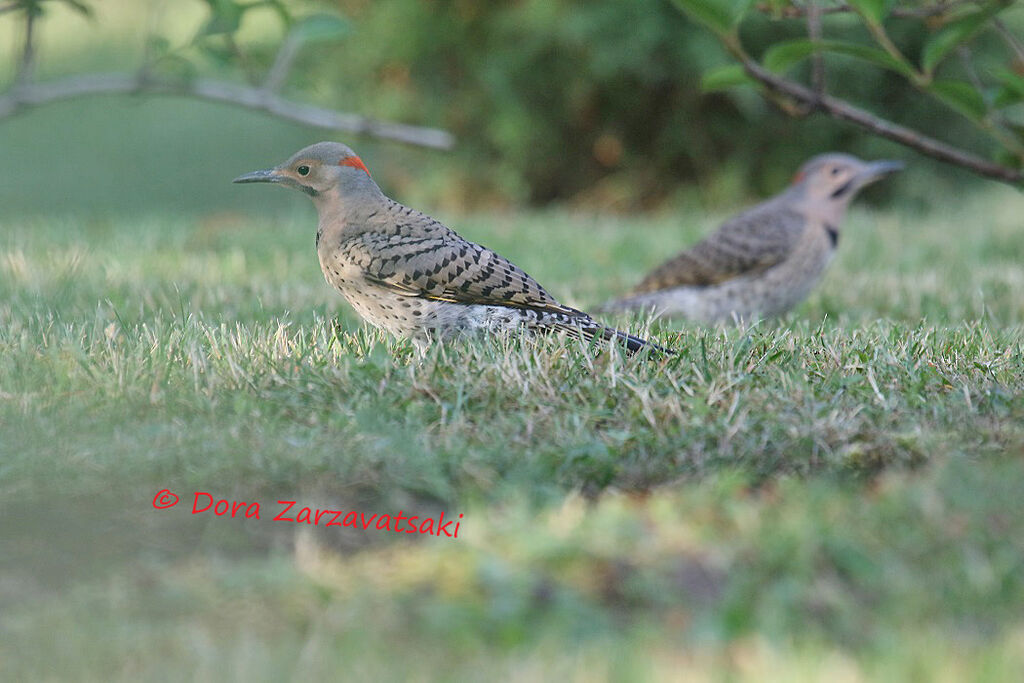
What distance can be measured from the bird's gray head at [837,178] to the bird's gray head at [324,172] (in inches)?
123

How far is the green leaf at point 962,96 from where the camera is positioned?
5.92 meters

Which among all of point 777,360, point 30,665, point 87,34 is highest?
point 87,34

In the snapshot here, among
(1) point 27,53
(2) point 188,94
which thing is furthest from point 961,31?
(1) point 27,53

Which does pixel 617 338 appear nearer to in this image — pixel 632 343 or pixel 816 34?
pixel 632 343

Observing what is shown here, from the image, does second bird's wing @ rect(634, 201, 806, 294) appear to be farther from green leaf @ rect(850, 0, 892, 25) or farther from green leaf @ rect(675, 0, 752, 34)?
green leaf @ rect(850, 0, 892, 25)

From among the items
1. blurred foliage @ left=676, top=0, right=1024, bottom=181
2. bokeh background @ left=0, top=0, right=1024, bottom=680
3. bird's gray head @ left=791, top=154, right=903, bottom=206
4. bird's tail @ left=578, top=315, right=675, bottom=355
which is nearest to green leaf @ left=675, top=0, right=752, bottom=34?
blurred foliage @ left=676, top=0, right=1024, bottom=181

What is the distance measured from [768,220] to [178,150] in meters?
12.3

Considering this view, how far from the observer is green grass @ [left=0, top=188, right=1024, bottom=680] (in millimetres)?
2686

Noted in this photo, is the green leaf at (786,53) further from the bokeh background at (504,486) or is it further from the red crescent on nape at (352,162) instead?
the red crescent on nape at (352,162)

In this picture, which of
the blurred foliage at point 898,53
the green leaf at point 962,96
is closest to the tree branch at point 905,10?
the blurred foliage at point 898,53

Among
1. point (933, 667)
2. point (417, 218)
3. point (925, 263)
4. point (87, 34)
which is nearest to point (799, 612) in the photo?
point (933, 667)

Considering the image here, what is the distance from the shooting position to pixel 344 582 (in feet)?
9.71

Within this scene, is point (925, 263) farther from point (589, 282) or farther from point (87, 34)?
point (87, 34)

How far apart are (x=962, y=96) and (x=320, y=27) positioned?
337 cm
